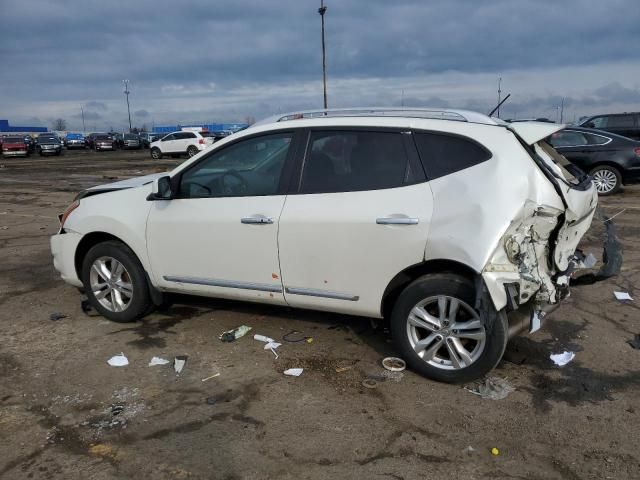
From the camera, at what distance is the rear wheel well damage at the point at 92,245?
484 centimetres

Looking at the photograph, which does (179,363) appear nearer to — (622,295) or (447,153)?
(447,153)

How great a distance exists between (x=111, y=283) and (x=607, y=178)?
39.0 feet

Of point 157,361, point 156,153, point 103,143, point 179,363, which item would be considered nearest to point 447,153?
point 179,363

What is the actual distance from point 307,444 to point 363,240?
1.41 meters

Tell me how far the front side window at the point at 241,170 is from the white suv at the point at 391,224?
0.04 ft

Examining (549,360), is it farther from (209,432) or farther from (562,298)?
(209,432)

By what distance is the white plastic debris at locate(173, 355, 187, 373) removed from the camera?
13.4 feet

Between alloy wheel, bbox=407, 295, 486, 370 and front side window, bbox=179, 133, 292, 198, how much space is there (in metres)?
1.47

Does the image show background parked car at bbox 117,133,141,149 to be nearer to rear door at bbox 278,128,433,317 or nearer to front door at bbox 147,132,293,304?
front door at bbox 147,132,293,304

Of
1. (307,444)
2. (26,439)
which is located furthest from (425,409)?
(26,439)

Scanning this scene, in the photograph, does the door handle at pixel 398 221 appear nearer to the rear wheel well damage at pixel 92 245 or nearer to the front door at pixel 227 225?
the front door at pixel 227 225

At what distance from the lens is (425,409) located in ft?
11.4

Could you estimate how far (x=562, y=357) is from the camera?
4.19m

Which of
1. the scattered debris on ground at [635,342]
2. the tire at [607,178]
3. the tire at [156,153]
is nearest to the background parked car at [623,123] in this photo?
the tire at [607,178]
